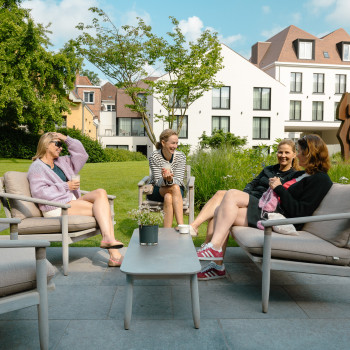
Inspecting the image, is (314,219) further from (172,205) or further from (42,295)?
(172,205)

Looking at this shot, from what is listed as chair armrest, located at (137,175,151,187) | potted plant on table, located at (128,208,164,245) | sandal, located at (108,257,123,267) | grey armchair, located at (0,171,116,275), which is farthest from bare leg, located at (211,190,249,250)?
chair armrest, located at (137,175,151,187)

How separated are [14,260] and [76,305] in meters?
0.84

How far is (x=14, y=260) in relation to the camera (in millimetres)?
2275

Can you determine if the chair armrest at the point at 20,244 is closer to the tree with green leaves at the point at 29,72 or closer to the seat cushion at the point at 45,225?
the seat cushion at the point at 45,225

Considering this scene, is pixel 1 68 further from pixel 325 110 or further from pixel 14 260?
pixel 325 110

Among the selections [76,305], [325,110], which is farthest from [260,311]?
[325,110]

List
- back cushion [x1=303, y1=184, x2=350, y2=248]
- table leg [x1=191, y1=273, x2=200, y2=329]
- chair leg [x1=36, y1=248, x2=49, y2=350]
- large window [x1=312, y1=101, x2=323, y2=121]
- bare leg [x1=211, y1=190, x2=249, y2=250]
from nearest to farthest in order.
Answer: chair leg [x1=36, y1=248, x2=49, y2=350], table leg [x1=191, y1=273, x2=200, y2=329], back cushion [x1=303, y1=184, x2=350, y2=248], bare leg [x1=211, y1=190, x2=249, y2=250], large window [x1=312, y1=101, x2=323, y2=121]

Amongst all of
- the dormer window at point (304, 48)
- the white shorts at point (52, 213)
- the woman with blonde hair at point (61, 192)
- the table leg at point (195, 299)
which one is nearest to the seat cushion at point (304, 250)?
the table leg at point (195, 299)

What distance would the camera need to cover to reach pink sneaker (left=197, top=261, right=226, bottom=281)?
3488 millimetres

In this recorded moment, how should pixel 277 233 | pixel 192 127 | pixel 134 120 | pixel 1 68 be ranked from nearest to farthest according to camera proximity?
pixel 277 233, pixel 1 68, pixel 192 127, pixel 134 120

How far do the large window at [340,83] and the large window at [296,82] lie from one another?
3.50 meters

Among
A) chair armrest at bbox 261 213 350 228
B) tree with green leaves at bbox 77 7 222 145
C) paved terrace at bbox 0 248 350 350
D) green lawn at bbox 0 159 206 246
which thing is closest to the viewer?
paved terrace at bbox 0 248 350 350

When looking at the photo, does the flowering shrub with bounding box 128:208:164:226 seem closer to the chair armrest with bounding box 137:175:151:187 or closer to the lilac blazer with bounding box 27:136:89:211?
the lilac blazer with bounding box 27:136:89:211

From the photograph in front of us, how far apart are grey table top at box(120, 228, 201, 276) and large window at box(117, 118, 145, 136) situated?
35278 millimetres
